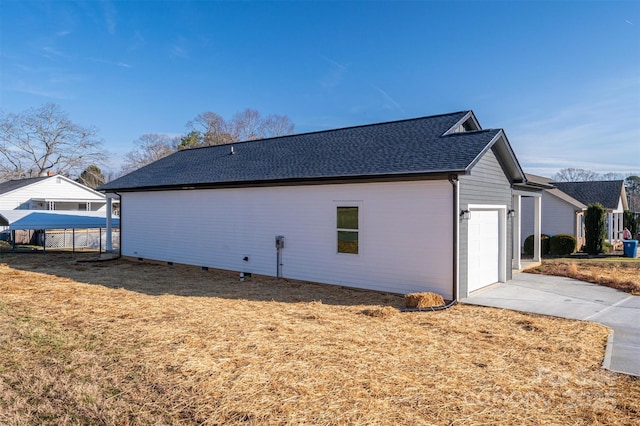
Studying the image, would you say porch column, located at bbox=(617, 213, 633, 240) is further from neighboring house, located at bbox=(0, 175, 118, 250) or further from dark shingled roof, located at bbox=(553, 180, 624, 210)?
neighboring house, located at bbox=(0, 175, 118, 250)

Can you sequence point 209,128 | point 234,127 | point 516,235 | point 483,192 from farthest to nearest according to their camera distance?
1. point 234,127
2. point 209,128
3. point 516,235
4. point 483,192

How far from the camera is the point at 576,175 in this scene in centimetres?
7288

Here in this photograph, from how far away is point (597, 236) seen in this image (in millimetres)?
20859

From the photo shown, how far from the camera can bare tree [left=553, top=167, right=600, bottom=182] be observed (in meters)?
71.9

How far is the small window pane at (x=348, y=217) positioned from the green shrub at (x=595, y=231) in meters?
17.8

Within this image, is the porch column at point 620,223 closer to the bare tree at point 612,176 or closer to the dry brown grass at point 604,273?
the dry brown grass at point 604,273

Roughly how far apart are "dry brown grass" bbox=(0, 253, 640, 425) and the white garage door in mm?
1832

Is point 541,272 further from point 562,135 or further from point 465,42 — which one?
point 562,135

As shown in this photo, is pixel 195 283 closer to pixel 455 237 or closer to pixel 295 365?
pixel 295 365

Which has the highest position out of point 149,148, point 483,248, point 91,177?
point 149,148

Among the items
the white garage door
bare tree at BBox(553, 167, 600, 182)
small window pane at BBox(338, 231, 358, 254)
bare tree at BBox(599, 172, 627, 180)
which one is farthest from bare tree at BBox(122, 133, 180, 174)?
bare tree at BBox(599, 172, 627, 180)

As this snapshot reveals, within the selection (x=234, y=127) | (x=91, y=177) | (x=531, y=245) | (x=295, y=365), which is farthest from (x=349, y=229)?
(x=91, y=177)

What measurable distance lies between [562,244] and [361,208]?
15903 millimetres

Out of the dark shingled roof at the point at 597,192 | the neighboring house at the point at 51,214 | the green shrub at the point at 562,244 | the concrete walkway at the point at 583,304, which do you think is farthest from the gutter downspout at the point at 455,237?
the dark shingled roof at the point at 597,192
